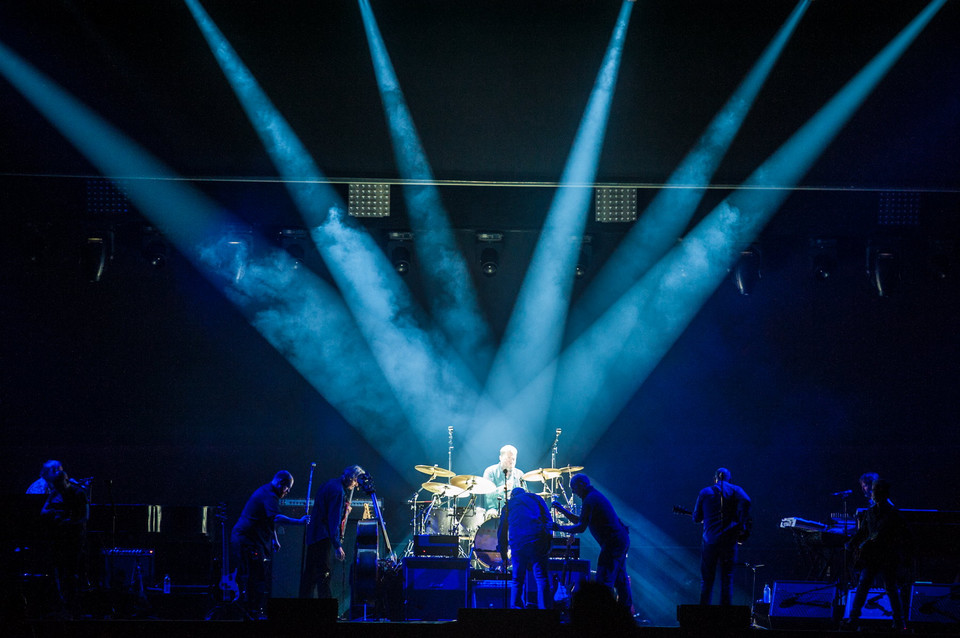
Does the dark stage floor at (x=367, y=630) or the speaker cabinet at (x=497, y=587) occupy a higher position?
the dark stage floor at (x=367, y=630)

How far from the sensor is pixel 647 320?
10531 millimetres

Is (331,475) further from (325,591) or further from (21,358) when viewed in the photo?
(21,358)

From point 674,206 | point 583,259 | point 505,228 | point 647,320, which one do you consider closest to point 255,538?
point 505,228

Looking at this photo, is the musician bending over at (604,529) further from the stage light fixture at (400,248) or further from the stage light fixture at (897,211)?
the stage light fixture at (897,211)

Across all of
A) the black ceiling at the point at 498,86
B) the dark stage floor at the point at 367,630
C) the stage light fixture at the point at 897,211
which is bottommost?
the dark stage floor at the point at 367,630

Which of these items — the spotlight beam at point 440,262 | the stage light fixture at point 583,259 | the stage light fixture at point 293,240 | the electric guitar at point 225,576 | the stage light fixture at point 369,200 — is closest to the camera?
the electric guitar at point 225,576

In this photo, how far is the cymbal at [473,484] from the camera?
8281 millimetres

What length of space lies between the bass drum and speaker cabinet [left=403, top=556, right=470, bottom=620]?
0.70 metres

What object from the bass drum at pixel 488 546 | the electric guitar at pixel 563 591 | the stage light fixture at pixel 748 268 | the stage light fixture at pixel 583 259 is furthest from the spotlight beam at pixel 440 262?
the electric guitar at pixel 563 591

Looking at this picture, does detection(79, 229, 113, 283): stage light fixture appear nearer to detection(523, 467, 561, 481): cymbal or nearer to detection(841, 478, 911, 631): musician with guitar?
detection(523, 467, 561, 481): cymbal

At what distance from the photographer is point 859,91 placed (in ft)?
24.0

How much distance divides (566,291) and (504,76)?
3.95 meters

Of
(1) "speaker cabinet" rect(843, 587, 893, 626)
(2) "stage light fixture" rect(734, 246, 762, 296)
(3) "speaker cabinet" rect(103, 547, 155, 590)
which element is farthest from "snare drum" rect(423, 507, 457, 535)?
(2) "stage light fixture" rect(734, 246, 762, 296)

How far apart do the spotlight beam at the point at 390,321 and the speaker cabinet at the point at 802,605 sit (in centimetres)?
473
